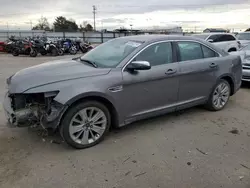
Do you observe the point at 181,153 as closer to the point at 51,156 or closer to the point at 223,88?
the point at 51,156

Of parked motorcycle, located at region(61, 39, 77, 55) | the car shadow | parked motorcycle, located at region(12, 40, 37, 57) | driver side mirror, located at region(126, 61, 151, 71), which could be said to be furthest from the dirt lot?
parked motorcycle, located at region(61, 39, 77, 55)

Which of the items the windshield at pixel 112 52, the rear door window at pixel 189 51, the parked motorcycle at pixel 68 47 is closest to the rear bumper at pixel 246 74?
the rear door window at pixel 189 51

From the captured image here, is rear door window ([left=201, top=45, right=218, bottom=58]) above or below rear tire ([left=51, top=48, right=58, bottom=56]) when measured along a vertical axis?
above

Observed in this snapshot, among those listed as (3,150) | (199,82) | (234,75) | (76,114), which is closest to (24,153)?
(3,150)

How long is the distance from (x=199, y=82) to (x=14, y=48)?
1622 cm

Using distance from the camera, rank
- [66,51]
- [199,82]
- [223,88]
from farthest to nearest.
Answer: [66,51]
[223,88]
[199,82]

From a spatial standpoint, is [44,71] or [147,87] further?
[147,87]

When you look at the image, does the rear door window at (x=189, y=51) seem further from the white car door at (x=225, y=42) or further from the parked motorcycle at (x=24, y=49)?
the parked motorcycle at (x=24, y=49)

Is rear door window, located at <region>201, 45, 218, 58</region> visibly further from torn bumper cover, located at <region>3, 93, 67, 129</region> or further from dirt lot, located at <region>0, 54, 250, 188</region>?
torn bumper cover, located at <region>3, 93, 67, 129</region>

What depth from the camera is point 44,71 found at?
137 inches

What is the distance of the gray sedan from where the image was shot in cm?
315

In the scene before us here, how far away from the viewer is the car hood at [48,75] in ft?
10.4

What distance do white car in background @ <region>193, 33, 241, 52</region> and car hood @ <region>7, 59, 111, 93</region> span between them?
30.5 feet

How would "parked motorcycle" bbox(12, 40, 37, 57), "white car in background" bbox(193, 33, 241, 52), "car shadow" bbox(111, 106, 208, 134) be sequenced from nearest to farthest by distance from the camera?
1. "car shadow" bbox(111, 106, 208, 134)
2. "white car in background" bbox(193, 33, 241, 52)
3. "parked motorcycle" bbox(12, 40, 37, 57)
